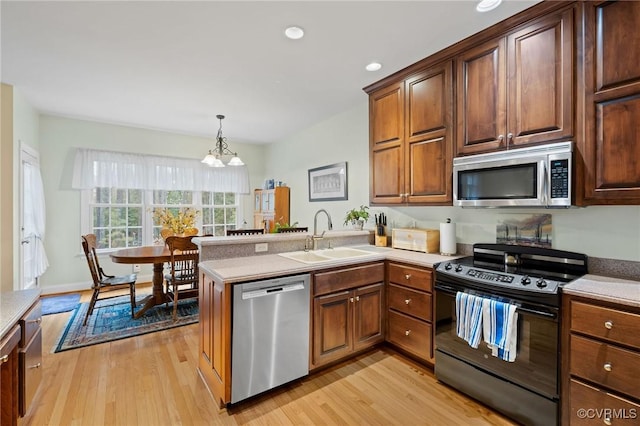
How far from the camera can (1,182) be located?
319cm

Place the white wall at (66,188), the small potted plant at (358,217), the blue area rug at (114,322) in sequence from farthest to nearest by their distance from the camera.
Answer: the white wall at (66,188)
the small potted plant at (358,217)
the blue area rug at (114,322)

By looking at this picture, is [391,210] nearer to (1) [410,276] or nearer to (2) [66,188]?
(1) [410,276]

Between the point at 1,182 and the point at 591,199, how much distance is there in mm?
5386

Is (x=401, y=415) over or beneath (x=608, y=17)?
beneath

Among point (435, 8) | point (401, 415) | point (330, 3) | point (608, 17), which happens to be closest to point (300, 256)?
point (401, 415)

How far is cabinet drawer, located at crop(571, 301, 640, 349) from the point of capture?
1.44m

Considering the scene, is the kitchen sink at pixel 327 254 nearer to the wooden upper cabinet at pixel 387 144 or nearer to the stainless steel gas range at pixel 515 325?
the wooden upper cabinet at pixel 387 144

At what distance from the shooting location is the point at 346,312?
96.0 inches

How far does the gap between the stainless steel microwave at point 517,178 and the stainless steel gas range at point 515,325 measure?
459 mm

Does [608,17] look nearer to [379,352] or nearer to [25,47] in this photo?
[379,352]

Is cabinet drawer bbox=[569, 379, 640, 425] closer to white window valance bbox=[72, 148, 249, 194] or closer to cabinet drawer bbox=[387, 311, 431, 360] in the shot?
cabinet drawer bbox=[387, 311, 431, 360]

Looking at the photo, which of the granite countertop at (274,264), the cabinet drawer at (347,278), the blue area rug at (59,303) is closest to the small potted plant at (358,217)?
the granite countertop at (274,264)

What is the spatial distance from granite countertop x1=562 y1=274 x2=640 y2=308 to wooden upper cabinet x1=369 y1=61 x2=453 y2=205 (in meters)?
1.02

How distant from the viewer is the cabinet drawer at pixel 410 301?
7.78 ft
